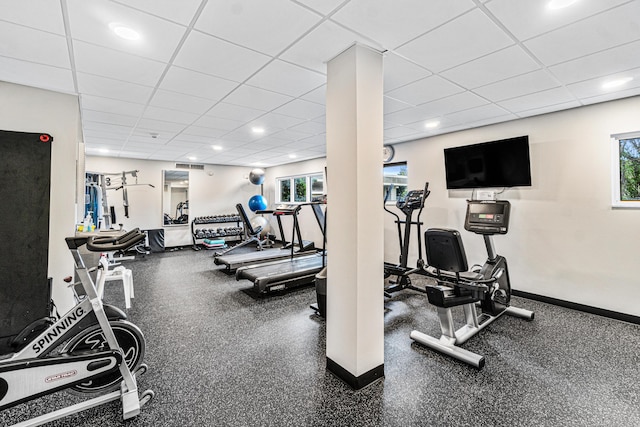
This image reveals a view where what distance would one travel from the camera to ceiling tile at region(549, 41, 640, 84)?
2.22 meters

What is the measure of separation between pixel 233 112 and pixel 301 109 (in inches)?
35.5

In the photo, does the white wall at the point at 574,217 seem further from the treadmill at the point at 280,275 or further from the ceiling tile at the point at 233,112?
the ceiling tile at the point at 233,112

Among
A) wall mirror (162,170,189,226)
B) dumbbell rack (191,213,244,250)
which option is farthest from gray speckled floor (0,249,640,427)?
wall mirror (162,170,189,226)

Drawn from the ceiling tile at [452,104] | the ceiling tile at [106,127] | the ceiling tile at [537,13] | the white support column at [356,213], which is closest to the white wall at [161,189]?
the ceiling tile at [106,127]

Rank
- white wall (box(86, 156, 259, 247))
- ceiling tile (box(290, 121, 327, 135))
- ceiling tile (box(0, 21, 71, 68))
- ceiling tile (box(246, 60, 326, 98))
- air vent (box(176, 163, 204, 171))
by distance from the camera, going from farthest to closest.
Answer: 1. air vent (box(176, 163, 204, 171))
2. white wall (box(86, 156, 259, 247))
3. ceiling tile (box(290, 121, 327, 135))
4. ceiling tile (box(246, 60, 326, 98))
5. ceiling tile (box(0, 21, 71, 68))

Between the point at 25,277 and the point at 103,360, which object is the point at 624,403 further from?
the point at 25,277

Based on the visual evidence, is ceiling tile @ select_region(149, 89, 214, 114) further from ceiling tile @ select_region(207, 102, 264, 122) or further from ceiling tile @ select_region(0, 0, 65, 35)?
ceiling tile @ select_region(0, 0, 65, 35)

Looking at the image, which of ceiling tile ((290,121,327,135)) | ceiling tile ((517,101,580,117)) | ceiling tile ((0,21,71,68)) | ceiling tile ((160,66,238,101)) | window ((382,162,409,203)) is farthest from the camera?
window ((382,162,409,203))

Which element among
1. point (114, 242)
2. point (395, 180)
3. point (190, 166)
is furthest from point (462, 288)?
point (190, 166)

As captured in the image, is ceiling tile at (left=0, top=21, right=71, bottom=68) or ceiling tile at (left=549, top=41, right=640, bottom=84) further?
ceiling tile at (left=549, top=41, right=640, bottom=84)

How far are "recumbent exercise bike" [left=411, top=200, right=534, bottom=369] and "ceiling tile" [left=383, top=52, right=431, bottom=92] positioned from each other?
57.3 inches

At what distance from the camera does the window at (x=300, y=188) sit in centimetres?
800

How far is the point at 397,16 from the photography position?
180 centimetres

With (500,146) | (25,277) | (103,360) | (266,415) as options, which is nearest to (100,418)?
(103,360)
